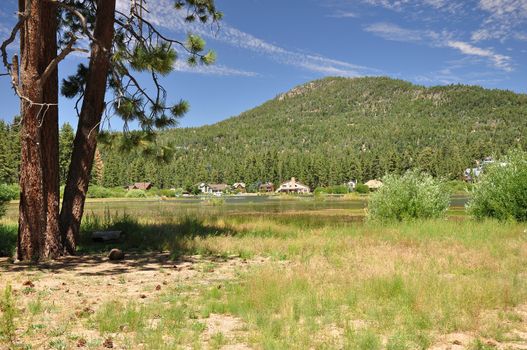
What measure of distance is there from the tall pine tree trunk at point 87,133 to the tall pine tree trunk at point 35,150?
2.52 feet

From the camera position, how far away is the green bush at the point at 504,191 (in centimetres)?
1806

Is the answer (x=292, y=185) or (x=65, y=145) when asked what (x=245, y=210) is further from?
(x=292, y=185)

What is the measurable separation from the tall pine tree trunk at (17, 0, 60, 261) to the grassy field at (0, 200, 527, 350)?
87cm

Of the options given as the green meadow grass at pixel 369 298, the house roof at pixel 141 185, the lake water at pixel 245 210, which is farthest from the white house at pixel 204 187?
the green meadow grass at pixel 369 298

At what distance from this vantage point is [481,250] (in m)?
11.0

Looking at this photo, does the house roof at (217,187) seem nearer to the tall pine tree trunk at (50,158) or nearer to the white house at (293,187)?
the white house at (293,187)

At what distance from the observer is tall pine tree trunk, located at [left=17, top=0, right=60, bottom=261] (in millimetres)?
10023

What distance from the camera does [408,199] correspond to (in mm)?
20219

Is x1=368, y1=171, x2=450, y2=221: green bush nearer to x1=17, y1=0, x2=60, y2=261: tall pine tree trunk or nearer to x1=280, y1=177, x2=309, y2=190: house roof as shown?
x1=17, y1=0, x2=60, y2=261: tall pine tree trunk

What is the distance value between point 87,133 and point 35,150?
195 centimetres

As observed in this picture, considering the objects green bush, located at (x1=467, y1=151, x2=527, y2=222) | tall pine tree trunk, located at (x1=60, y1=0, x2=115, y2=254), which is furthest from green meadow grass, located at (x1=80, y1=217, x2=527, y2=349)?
green bush, located at (x1=467, y1=151, x2=527, y2=222)

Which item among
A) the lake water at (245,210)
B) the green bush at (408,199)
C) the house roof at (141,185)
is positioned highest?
the house roof at (141,185)

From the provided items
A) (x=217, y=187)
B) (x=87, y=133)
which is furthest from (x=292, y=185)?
(x=87, y=133)

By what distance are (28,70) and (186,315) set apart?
7.38 m
